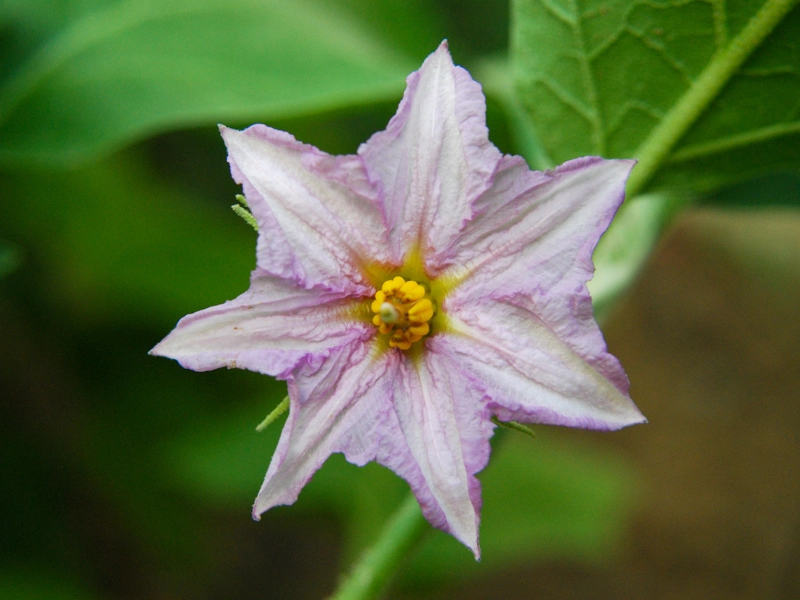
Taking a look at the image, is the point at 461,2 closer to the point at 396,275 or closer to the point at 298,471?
the point at 396,275

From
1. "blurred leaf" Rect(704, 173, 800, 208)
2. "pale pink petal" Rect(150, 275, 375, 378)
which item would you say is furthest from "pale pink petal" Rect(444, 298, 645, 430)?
"blurred leaf" Rect(704, 173, 800, 208)

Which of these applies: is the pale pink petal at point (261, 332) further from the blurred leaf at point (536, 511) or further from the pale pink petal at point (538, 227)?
the blurred leaf at point (536, 511)

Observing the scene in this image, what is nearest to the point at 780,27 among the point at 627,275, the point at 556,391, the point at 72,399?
the point at 627,275

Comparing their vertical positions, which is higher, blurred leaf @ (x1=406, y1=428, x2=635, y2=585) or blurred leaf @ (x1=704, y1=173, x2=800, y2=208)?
blurred leaf @ (x1=704, y1=173, x2=800, y2=208)

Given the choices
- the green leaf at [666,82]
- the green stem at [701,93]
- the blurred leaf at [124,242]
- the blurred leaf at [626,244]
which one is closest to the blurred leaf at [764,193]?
the blurred leaf at [626,244]

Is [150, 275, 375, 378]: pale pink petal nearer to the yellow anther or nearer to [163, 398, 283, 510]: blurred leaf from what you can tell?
the yellow anther

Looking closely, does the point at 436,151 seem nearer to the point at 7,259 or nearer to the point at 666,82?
the point at 666,82

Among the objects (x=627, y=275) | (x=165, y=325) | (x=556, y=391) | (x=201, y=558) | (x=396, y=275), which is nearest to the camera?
(x=556, y=391)
